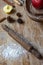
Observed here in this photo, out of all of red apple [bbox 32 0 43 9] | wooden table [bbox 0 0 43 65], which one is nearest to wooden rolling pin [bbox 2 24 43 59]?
wooden table [bbox 0 0 43 65]

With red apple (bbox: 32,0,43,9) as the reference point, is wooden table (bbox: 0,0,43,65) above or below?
below

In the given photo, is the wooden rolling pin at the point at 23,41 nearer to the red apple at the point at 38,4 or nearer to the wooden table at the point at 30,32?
→ the wooden table at the point at 30,32

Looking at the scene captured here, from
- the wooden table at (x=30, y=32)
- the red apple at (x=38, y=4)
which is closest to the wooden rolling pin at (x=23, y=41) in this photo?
the wooden table at (x=30, y=32)

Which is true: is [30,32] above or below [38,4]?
below

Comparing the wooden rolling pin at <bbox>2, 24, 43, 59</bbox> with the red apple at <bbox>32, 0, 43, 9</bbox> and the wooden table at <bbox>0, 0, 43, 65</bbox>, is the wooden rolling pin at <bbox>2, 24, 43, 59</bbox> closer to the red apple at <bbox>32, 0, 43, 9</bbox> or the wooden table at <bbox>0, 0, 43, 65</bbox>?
the wooden table at <bbox>0, 0, 43, 65</bbox>

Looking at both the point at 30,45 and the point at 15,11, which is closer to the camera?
the point at 30,45

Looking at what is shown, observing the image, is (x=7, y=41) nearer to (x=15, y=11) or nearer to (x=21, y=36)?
(x=21, y=36)

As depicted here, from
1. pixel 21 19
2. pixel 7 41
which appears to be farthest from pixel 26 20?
pixel 7 41

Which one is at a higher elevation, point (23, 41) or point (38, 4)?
point (38, 4)
